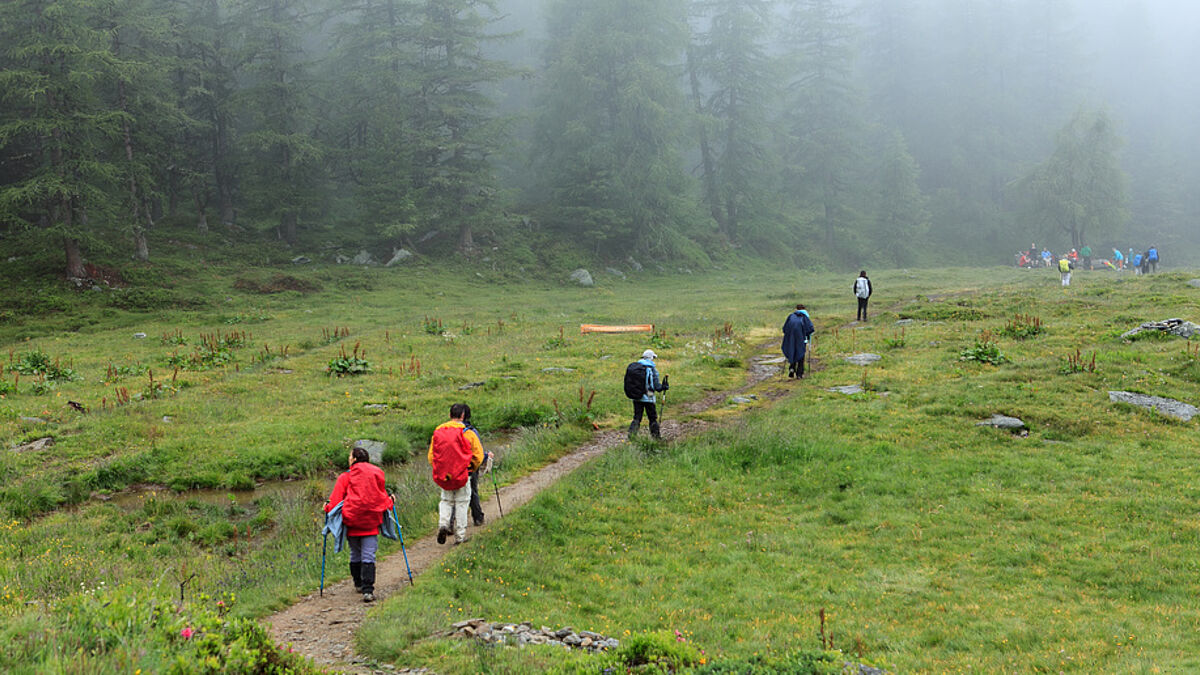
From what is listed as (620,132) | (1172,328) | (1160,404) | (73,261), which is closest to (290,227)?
(73,261)

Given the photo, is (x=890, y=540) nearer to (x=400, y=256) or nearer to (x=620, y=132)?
(x=400, y=256)

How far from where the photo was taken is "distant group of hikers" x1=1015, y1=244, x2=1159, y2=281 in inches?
1578

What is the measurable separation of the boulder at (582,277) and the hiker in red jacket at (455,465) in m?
37.4

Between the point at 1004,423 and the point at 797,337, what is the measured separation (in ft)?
20.4

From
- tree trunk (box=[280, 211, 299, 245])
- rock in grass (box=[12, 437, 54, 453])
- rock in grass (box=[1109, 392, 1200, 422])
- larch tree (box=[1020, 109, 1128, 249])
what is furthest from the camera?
larch tree (box=[1020, 109, 1128, 249])

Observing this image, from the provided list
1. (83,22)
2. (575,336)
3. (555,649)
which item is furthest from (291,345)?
(83,22)

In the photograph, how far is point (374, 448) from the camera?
50.7 ft

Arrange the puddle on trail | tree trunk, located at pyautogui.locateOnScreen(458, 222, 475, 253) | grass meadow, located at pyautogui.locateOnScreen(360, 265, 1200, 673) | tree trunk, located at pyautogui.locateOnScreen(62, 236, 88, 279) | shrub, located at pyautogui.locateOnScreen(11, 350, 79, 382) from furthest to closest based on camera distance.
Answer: tree trunk, located at pyautogui.locateOnScreen(458, 222, 475, 253)
tree trunk, located at pyautogui.locateOnScreen(62, 236, 88, 279)
shrub, located at pyautogui.locateOnScreen(11, 350, 79, 382)
the puddle on trail
grass meadow, located at pyautogui.locateOnScreen(360, 265, 1200, 673)

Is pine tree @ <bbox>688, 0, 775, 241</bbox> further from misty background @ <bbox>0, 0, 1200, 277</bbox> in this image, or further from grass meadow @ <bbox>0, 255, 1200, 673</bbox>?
grass meadow @ <bbox>0, 255, 1200, 673</bbox>

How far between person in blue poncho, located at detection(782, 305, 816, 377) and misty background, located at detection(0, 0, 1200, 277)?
30853 mm

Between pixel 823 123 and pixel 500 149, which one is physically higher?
pixel 823 123

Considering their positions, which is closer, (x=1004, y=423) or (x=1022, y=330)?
(x=1004, y=423)

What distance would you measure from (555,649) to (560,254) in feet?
151

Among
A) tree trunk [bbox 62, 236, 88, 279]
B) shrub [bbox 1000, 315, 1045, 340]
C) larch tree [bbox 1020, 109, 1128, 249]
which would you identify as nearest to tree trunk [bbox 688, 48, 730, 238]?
larch tree [bbox 1020, 109, 1128, 249]
